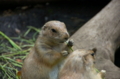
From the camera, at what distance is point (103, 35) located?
18.9 feet

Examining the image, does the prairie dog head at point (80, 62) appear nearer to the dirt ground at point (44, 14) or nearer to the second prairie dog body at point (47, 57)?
the second prairie dog body at point (47, 57)

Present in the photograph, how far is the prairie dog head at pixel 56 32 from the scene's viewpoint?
13.8 feet

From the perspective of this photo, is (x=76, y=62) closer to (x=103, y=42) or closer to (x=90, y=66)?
(x=90, y=66)

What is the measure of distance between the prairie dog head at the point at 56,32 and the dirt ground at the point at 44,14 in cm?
344

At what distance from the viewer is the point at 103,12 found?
6211 mm

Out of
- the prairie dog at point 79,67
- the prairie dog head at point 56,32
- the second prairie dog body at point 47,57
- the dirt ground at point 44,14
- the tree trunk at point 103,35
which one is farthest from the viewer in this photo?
the dirt ground at point 44,14

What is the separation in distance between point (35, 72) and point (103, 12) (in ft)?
8.36

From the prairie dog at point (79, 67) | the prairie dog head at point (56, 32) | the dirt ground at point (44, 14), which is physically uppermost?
the dirt ground at point (44, 14)

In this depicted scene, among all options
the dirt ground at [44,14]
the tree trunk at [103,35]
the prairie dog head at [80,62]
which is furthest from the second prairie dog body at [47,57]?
the dirt ground at [44,14]

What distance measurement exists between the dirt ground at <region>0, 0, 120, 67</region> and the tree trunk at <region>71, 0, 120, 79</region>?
2004mm

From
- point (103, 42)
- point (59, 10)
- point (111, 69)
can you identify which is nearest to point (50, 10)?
point (59, 10)

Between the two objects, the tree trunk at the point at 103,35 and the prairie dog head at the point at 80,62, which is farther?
the tree trunk at the point at 103,35

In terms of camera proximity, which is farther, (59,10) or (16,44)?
(59,10)

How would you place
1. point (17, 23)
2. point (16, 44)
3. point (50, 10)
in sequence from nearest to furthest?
point (16, 44)
point (17, 23)
point (50, 10)
